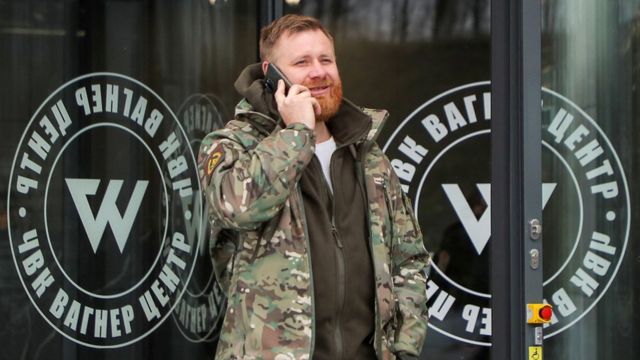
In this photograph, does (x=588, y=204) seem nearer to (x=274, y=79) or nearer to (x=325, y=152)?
(x=325, y=152)

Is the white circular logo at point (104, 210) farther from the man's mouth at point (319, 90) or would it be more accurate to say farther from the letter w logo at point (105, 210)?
the man's mouth at point (319, 90)

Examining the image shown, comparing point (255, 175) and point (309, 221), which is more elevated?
point (255, 175)

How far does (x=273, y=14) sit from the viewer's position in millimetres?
4660

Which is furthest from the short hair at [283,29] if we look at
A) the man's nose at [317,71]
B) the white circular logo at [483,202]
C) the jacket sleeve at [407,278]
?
the white circular logo at [483,202]

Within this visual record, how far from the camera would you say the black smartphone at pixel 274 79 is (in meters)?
3.05

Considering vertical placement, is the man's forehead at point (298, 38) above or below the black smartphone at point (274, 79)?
above

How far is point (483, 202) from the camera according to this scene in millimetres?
4551

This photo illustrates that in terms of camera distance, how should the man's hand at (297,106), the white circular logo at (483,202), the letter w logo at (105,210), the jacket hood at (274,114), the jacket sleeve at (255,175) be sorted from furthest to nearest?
1. the white circular logo at (483,202)
2. the letter w logo at (105,210)
3. the jacket hood at (274,114)
4. the man's hand at (297,106)
5. the jacket sleeve at (255,175)

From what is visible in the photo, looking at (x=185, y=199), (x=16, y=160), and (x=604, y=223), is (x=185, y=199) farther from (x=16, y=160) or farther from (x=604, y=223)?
(x=604, y=223)

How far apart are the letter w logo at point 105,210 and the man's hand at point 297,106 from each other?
4.24 ft

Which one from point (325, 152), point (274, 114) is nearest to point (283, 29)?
point (274, 114)

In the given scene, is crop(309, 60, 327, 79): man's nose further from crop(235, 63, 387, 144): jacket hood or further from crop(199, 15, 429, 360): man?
crop(235, 63, 387, 144): jacket hood

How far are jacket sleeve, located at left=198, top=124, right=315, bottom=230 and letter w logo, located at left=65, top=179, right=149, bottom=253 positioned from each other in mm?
1233

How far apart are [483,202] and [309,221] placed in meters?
1.75
